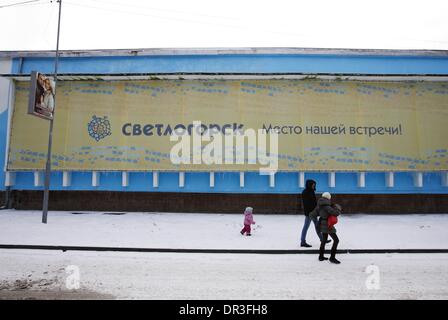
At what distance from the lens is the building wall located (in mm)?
12453

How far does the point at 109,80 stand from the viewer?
508 inches

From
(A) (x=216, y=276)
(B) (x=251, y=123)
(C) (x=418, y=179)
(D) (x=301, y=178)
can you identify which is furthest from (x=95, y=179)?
(C) (x=418, y=179)

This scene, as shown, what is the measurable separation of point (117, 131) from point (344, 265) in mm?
11464

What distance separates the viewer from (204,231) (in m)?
8.79

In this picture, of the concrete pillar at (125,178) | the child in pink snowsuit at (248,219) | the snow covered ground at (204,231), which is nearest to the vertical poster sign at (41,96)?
the concrete pillar at (125,178)

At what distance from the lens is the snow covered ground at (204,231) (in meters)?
7.27

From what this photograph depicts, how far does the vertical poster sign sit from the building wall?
4.16 m

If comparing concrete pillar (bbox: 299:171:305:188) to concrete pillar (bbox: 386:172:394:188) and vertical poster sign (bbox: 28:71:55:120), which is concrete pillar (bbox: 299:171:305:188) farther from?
vertical poster sign (bbox: 28:71:55:120)

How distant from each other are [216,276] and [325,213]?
301 centimetres

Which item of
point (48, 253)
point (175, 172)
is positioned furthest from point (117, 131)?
point (48, 253)

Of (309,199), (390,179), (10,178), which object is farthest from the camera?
(10,178)

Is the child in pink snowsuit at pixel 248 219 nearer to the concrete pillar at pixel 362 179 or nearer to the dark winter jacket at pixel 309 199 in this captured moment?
the dark winter jacket at pixel 309 199

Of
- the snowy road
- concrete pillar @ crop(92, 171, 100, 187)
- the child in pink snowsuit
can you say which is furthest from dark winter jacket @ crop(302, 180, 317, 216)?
concrete pillar @ crop(92, 171, 100, 187)

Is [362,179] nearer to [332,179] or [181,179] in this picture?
[332,179]
